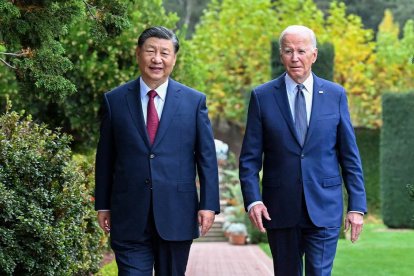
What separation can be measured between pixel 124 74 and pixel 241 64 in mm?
18948

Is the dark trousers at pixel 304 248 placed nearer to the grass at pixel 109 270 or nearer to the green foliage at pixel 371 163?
the grass at pixel 109 270

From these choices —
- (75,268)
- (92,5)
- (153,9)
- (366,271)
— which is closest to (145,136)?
(92,5)

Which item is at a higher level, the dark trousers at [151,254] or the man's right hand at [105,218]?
the man's right hand at [105,218]

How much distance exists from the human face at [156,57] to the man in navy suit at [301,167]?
64cm

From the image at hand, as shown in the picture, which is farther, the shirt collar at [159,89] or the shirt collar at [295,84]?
the shirt collar at [295,84]

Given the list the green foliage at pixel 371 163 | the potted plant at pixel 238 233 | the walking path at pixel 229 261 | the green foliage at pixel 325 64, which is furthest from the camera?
the green foliage at pixel 371 163

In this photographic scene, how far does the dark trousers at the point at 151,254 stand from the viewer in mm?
5711

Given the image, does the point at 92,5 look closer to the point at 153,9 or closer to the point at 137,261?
the point at 137,261

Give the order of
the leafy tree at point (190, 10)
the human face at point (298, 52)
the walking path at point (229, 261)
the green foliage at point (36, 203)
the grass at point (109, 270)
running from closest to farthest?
the human face at point (298, 52) < the green foliage at point (36, 203) < the grass at point (109, 270) < the walking path at point (229, 261) < the leafy tree at point (190, 10)

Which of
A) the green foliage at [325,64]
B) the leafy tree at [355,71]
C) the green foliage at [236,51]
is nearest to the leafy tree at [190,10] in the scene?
the green foliage at [236,51]

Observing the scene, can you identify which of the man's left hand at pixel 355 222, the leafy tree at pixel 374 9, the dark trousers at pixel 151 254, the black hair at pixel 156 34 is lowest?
the dark trousers at pixel 151 254

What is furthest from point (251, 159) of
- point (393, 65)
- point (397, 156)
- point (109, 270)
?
point (393, 65)

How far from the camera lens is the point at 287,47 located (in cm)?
595

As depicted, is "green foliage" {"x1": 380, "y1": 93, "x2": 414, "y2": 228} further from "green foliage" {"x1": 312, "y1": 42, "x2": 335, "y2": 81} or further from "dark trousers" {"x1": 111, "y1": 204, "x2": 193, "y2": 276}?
"dark trousers" {"x1": 111, "y1": 204, "x2": 193, "y2": 276}
